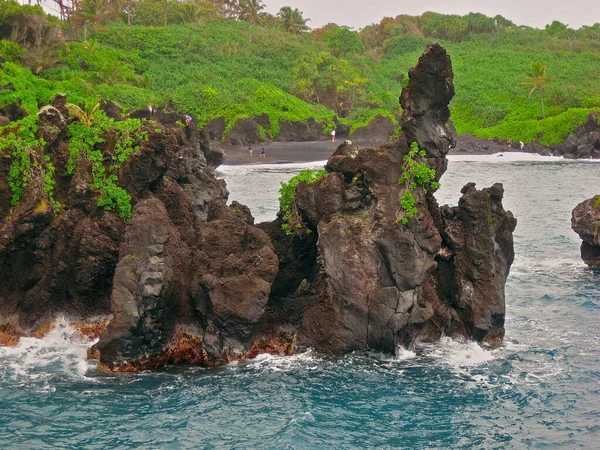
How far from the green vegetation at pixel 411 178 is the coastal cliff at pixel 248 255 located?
5 cm

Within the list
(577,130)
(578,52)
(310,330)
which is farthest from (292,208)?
(578,52)

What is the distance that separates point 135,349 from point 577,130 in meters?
85.1

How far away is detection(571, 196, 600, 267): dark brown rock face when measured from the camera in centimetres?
3869

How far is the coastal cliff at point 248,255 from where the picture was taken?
85.5 feet

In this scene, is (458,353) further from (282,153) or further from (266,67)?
(266,67)

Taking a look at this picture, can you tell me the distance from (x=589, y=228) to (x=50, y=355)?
26570 mm

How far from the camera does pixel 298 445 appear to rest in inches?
829

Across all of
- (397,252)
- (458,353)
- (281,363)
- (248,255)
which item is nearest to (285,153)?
(248,255)

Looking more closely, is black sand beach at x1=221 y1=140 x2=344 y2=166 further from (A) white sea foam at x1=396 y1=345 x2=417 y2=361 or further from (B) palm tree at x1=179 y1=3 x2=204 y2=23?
(A) white sea foam at x1=396 y1=345 x2=417 y2=361

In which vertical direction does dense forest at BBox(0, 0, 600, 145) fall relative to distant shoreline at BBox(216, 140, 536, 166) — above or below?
above

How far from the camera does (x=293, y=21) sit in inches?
5930

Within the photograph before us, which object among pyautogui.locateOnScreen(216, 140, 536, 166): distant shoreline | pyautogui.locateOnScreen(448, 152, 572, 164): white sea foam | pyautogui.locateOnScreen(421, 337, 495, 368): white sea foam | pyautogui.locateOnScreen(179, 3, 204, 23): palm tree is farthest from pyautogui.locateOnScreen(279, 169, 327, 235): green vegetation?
pyautogui.locateOnScreen(179, 3, 204, 23): palm tree

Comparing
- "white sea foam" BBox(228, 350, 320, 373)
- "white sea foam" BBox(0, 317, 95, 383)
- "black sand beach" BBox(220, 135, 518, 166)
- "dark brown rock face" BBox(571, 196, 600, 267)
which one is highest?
"black sand beach" BBox(220, 135, 518, 166)

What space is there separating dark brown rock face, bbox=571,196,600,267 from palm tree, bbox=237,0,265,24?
373 feet
